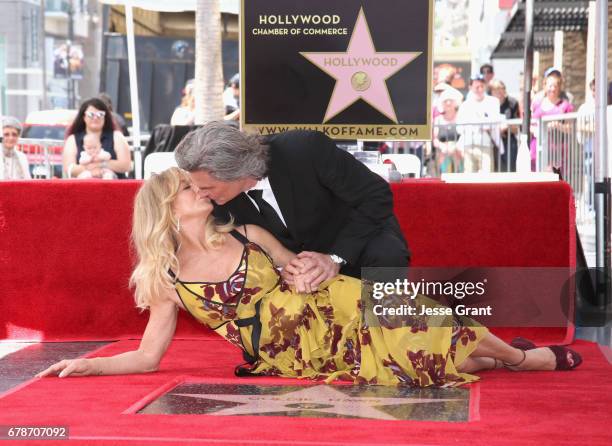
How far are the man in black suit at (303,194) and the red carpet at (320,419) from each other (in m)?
0.58

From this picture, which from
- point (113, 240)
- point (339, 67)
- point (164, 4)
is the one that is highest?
point (164, 4)

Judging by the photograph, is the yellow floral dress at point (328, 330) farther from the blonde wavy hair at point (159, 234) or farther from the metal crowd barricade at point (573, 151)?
the metal crowd barricade at point (573, 151)

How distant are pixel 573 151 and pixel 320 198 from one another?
20.9 feet

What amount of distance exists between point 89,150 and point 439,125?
4179 millimetres

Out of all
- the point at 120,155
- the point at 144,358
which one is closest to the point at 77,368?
the point at 144,358

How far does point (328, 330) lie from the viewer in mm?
4301

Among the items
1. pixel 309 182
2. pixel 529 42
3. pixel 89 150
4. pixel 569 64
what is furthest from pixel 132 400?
pixel 569 64

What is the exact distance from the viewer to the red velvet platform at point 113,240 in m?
5.62

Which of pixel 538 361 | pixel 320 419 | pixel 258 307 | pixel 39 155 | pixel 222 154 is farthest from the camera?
pixel 39 155

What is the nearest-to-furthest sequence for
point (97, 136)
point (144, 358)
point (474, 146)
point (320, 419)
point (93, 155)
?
point (320, 419)
point (144, 358)
point (93, 155)
point (97, 136)
point (474, 146)

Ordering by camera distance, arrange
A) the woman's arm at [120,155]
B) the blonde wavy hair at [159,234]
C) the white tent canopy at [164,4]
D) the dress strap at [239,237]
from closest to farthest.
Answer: the blonde wavy hair at [159,234] → the dress strap at [239,237] → the woman's arm at [120,155] → the white tent canopy at [164,4]

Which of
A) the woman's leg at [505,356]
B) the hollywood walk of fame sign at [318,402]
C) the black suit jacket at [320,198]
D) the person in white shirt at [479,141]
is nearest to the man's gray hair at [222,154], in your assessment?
the black suit jacket at [320,198]

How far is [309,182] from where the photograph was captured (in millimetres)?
4195

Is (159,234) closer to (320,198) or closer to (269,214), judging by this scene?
(269,214)
